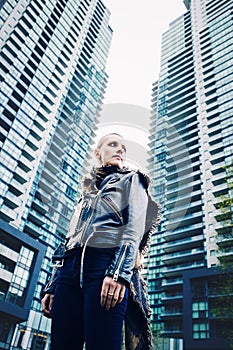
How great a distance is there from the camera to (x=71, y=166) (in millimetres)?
63625

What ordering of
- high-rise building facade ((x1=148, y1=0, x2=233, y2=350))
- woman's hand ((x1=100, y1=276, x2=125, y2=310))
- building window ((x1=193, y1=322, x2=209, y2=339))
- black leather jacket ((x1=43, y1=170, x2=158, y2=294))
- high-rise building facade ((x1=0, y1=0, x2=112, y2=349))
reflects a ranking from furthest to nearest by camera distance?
high-rise building facade ((x1=0, y1=0, x2=112, y2=349)), high-rise building facade ((x1=148, y1=0, x2=233, y2=350)), building window ((x1=193, y1=322, x2=209, y2=339)), black leather jacket ((x1=43, y1=170, x2=158, y2=294)), woman's hand ((x1=100, y1=276, x2=125, y2=310))

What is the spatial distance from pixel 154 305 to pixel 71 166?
32839 millimetres

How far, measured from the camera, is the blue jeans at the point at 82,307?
5.15 feet

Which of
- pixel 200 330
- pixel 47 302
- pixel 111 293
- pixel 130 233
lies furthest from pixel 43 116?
pixel 111 293

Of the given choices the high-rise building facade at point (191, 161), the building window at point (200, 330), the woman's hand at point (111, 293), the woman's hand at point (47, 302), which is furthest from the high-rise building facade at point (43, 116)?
the woman's hand at point (111, 293)

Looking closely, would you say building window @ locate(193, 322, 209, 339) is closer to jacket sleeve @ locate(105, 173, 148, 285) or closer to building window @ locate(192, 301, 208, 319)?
building window @ locate(192, 301, 208, 319)

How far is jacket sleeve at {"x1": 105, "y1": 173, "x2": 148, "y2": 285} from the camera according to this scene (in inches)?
64.2

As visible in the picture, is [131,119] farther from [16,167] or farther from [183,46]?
[183,46]

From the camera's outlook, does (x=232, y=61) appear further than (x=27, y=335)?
Yes

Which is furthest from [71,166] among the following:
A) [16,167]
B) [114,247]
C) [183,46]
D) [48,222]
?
[114,247]

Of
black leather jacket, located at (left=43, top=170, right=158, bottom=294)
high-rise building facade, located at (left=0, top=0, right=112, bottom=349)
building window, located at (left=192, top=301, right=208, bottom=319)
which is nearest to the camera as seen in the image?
black leather jacket, located at (left=43, top=170, right=158, bottom=294)

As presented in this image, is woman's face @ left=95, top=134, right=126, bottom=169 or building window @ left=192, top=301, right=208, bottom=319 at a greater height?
building window @ left=192, top=301, right=208, bottom=319

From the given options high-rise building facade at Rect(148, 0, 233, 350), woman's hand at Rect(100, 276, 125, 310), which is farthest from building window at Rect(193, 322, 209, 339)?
woman's hand at Rect(100, 276, 125, 310)

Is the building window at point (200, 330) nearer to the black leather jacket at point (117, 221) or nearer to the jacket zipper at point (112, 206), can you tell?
the black leather jacket at point (117, 221)
